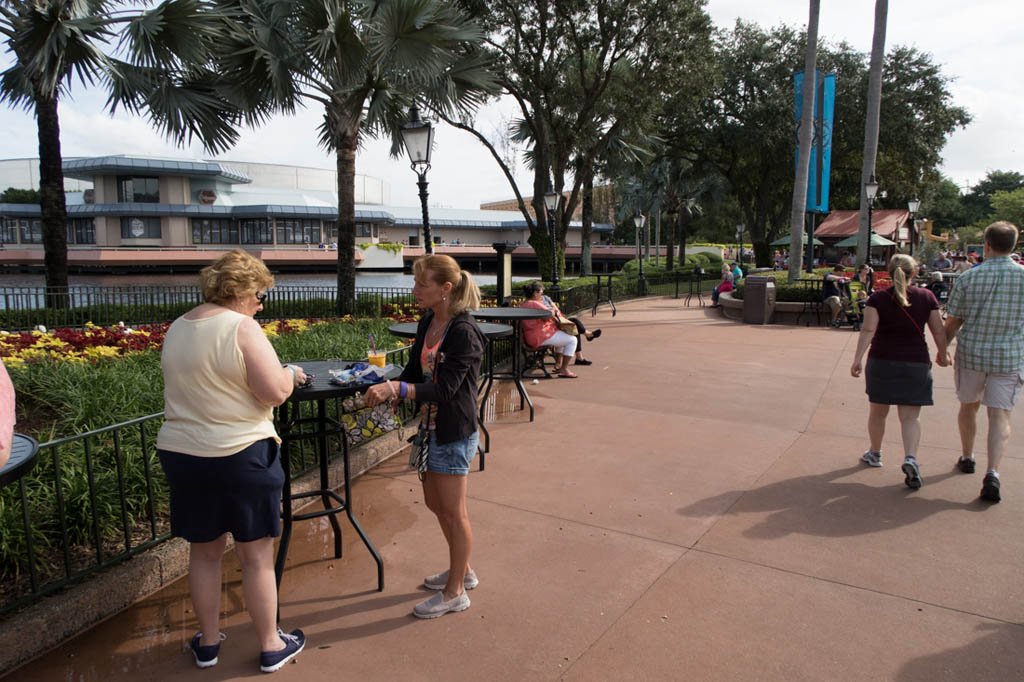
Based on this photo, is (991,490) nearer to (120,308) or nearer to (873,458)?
(873,458)

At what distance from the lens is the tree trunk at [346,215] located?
13.2 metres

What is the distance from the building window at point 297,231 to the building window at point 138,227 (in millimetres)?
8187

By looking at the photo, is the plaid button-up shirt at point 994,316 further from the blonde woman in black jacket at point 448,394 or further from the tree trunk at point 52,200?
the tree trunk at point 52,200

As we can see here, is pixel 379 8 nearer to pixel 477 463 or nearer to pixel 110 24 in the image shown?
pixel 110 24

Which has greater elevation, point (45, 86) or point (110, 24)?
point (110, 24)

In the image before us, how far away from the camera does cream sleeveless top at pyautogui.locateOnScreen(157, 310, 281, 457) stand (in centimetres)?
234

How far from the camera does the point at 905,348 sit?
453cm

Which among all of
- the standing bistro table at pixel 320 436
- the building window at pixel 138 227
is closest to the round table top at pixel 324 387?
the standing bistro table at pixel 320 436

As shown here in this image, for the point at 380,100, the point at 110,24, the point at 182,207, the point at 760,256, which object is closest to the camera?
the point at 110,24

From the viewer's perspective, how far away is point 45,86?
9.17 metres

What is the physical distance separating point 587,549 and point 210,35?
10254 millimetres

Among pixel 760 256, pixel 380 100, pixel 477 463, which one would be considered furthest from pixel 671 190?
pixel 477 463

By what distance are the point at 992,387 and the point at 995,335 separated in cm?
32

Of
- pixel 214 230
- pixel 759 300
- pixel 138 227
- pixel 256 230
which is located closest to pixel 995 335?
pixel 759 300
